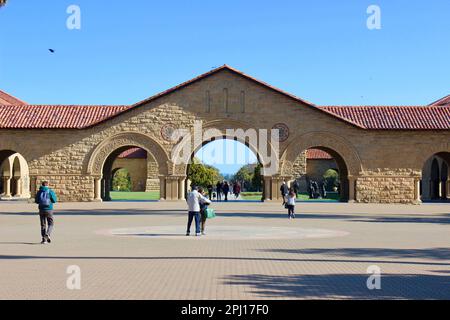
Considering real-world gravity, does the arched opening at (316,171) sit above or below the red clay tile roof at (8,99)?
below

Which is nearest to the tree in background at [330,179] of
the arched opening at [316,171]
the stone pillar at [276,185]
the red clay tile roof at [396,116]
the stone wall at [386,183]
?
the arched opening at [316,171]

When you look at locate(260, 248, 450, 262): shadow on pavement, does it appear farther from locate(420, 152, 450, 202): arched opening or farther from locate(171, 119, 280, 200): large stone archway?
locate(420, 152, 450, 202): arched opening

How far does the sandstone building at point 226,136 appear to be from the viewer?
40.0 metres

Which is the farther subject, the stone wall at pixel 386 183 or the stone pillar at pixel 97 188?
the stone pillar at pixel 97 188

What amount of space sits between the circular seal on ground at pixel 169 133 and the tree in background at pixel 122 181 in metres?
38.4

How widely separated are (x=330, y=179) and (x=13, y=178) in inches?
1241

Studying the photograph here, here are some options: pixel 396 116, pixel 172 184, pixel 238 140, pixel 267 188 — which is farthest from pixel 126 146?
pixel 396 116

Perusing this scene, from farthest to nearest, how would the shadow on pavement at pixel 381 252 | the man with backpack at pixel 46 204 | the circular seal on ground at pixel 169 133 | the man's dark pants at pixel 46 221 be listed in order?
the circular seal on ground at pixel 169 133 < the man with backpack at pixel 46 204 < the man's dark pants at pixel 46 221 < the shadow on pavement at pixel 381 252

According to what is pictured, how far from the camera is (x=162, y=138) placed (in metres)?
40.3

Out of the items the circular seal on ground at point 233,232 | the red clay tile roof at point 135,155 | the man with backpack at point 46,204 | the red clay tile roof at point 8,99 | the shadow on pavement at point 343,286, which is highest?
the red clay tile roof at point 8,99

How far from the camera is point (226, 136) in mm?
40438

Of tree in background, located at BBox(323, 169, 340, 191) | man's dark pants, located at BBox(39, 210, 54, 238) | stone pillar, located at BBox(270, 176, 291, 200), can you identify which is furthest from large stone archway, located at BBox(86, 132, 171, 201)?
tree in background, located at BBox(323, 169, 340, 191)

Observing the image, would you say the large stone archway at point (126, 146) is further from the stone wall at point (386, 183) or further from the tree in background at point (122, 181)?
the tree in background at point (122, 181)

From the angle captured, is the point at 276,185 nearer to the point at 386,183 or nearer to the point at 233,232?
the point at 386,183
